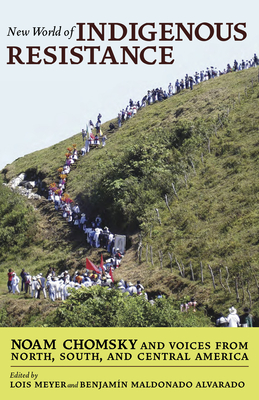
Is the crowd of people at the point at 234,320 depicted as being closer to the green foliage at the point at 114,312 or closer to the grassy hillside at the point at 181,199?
the green foliage at the point at 114,312

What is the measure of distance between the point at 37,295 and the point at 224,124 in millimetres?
21702

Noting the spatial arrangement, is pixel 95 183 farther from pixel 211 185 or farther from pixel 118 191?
pixel 211 185

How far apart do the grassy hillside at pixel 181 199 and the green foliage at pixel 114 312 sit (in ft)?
12.9

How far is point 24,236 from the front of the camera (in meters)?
→ 41.1

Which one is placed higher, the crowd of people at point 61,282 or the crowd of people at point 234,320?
the crowd of people at point 61,282

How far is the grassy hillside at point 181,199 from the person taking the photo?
25.6 m

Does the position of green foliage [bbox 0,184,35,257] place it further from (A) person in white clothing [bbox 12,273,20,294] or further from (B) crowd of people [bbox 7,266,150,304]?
(B) crowd of people [bbox 7,266,150,304]

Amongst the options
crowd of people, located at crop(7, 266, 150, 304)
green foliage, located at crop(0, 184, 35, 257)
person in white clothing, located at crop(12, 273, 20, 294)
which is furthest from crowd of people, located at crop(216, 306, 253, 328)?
green foliage, located at crop(0, 184, 35, 257)

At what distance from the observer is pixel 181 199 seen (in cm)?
3494

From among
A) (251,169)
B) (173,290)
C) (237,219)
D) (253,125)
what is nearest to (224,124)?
(253,125)

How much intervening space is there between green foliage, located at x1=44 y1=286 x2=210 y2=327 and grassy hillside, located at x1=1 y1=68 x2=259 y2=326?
12.9ft

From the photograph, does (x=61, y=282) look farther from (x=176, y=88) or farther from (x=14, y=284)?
(x=176, y=88)

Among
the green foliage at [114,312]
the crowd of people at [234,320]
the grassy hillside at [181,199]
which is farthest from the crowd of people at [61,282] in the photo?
the crowd of people at [234,320]

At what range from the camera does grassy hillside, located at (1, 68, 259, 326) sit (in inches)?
1008
